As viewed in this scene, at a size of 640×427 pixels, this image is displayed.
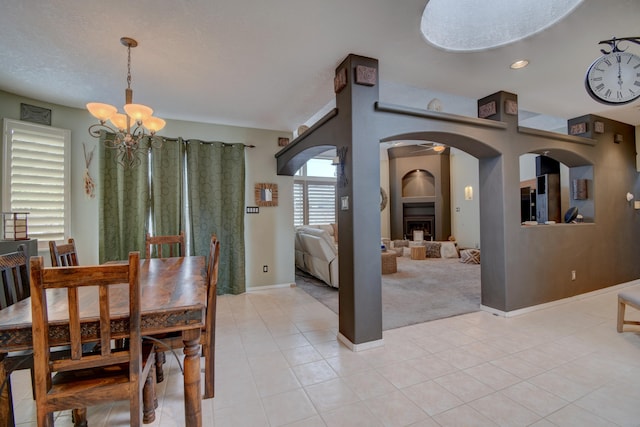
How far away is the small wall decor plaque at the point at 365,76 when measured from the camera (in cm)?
242

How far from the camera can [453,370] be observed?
211cm

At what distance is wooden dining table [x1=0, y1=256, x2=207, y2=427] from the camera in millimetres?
1164

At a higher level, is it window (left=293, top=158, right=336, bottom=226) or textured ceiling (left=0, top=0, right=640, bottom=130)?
textured ceiling (left=0, top=0, right=640, bottom=130)

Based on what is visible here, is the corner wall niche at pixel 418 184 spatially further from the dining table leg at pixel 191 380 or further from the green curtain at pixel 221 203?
the dining table leg at pixel 191 380

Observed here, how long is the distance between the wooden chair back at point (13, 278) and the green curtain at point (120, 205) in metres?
1.96

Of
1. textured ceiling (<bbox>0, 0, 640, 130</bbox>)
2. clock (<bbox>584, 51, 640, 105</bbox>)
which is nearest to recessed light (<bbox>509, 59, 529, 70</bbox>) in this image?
textured ceiling (<bbox>0, 0, 640, 130</bbox>)

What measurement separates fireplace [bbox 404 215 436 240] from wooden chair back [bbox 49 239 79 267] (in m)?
7.79

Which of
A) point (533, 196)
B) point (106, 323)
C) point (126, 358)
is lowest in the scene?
point (126, 358)

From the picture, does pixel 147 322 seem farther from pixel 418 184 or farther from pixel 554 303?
pixel 418 184

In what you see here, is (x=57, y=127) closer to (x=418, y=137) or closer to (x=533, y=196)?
(x=418, y=137)

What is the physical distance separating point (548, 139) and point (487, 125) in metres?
1.17

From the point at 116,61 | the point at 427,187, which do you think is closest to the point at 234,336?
the point at 116,61

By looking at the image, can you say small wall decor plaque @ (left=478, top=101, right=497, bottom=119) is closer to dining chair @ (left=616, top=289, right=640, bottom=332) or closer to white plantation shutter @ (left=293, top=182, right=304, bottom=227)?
dining chair @ (left=616, top=289, right=640, bottom=332)

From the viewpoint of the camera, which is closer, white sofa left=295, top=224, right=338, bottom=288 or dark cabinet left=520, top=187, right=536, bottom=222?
white sofa left=295, top=224, right=338, bottom=288
